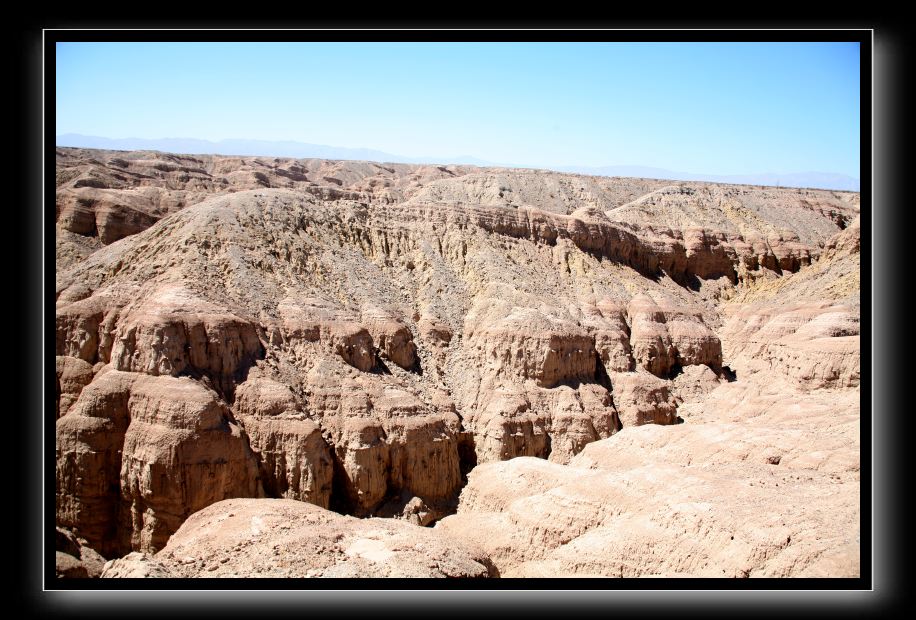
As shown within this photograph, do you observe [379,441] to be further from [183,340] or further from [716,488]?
[716,488]

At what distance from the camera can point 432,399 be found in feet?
83.6

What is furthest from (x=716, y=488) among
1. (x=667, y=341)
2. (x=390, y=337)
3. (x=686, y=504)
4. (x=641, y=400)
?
(x=667, y=341)

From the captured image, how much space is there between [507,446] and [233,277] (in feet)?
34.9

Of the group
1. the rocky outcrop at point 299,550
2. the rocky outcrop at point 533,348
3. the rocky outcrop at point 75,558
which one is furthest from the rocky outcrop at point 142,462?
the rocky outcrop at point 533,348

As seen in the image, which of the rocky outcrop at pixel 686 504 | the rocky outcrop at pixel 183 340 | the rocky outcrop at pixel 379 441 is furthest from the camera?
the rocky outcrop at pixel 379 441

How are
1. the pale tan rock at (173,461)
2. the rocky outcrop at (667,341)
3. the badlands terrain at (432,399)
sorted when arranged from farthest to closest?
1. the rocky outcrop at (667,341)
2. the pale tan rock at (173,461)
3. the badlands terrain at (432,399)

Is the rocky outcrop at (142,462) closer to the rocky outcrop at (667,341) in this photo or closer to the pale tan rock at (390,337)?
the pale tan rock at (390,337)

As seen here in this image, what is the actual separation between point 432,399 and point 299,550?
41.0 ft

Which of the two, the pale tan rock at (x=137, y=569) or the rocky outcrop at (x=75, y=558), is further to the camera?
the rocky outcrop at (x=75, y=558)

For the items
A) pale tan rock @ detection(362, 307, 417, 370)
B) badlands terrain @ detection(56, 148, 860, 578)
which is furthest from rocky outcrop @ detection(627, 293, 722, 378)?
pale tan rock @ detection(362, 307, 417, 370)

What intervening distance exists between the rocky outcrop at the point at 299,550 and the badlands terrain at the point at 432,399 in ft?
0.26

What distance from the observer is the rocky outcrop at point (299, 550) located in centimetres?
1223
